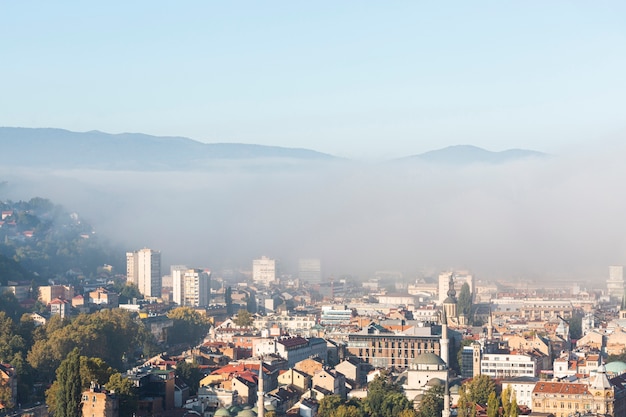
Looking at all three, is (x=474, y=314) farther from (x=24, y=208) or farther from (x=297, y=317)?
(x=24, y=208)

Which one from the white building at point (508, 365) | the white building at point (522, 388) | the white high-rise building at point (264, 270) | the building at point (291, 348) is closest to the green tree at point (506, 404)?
the white building at point (522, 388)

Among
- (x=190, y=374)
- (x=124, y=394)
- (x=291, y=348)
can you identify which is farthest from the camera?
(x=291, y=348)

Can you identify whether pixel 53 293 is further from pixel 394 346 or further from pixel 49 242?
pixel 49 242

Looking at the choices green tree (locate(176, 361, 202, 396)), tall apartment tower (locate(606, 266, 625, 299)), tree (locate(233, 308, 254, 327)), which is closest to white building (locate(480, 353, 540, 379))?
green tree (locate(176, 361, 202, 396))

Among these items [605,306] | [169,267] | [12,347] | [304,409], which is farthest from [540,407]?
[169,267]

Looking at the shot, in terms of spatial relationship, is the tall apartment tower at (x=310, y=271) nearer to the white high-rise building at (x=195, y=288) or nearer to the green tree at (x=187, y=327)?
the white high-rise building at (x=195, y=288)

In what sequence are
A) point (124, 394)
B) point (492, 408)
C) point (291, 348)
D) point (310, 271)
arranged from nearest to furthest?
1. point (492, 408)
2. point (124, 394)
3. point (291, 348)
4. point (310, 271)

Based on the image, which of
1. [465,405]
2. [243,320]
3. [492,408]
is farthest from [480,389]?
[243,320]
